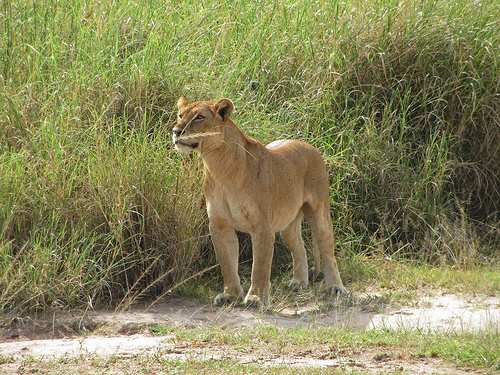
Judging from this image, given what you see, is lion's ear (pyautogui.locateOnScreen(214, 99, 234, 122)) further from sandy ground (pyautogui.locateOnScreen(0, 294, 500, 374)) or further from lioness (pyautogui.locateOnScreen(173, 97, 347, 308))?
sandy ground (pyautogui.locateOnScreen(0, 294, 500, 374))

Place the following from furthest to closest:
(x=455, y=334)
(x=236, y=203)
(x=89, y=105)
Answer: (x=89, y=105)
(x=236, y=203)
(x=455, y=334)

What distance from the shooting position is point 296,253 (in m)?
6.28

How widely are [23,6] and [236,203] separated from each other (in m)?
4.27

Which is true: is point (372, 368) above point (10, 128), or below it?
below

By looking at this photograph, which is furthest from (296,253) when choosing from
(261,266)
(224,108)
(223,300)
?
(224,108)

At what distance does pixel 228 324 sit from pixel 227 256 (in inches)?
29.7

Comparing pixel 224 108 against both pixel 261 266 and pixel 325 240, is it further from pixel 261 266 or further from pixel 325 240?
pixel 325 240

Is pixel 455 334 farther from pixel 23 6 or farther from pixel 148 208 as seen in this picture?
pixel 23 6

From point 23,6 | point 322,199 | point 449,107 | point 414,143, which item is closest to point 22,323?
point 322,199

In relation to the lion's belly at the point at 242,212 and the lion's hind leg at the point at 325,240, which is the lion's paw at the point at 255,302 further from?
the lion's hind leg at the point at 325,240

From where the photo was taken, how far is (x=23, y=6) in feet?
25.7

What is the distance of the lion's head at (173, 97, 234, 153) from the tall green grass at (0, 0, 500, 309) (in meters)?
0.85

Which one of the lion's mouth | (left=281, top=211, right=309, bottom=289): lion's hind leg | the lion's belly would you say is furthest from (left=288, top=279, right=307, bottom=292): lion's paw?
the lion's mouth

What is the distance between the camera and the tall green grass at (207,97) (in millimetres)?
5559
